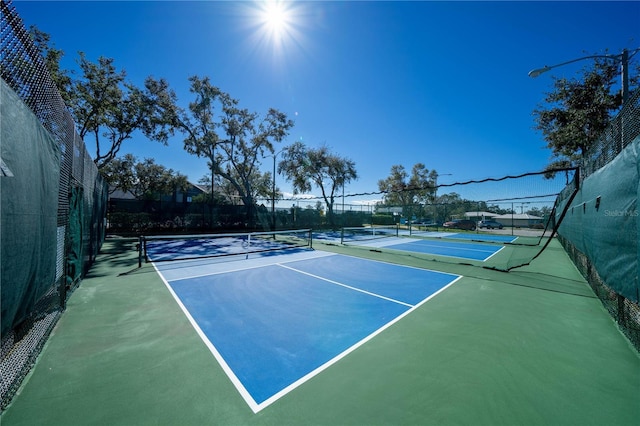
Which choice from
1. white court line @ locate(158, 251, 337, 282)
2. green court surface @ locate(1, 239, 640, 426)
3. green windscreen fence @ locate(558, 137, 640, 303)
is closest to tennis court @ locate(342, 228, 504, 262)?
white court line @ locate(158, 251, 337, 282)

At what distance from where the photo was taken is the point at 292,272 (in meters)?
7.88

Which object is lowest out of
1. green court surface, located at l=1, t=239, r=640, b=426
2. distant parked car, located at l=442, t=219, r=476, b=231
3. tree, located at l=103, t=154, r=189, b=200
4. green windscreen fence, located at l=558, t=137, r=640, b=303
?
green court surface, located at l=1, t=239, r=640, b=426

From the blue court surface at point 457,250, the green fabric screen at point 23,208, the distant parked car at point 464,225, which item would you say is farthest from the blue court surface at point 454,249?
the distant parked car at point 464,225

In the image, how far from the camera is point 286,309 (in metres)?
4.87

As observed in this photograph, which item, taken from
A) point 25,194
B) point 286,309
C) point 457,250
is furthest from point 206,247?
point 457,250

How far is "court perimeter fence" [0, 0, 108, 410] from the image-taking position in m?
2.08

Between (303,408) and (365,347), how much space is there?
1361mm

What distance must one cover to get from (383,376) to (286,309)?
2429 mm

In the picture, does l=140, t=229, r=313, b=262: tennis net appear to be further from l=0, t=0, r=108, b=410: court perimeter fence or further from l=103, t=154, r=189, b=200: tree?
l=103, t=154, r=189, b=200: tree

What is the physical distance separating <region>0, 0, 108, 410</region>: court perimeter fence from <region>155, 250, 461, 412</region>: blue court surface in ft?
6.28

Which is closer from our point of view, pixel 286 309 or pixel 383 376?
pixel 383 376

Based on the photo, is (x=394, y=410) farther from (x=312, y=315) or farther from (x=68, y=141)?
(x=68, y=141)

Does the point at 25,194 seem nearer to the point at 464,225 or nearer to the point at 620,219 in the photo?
the point at 620,219

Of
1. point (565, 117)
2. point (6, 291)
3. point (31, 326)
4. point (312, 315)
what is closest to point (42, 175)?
point (6, 291)
